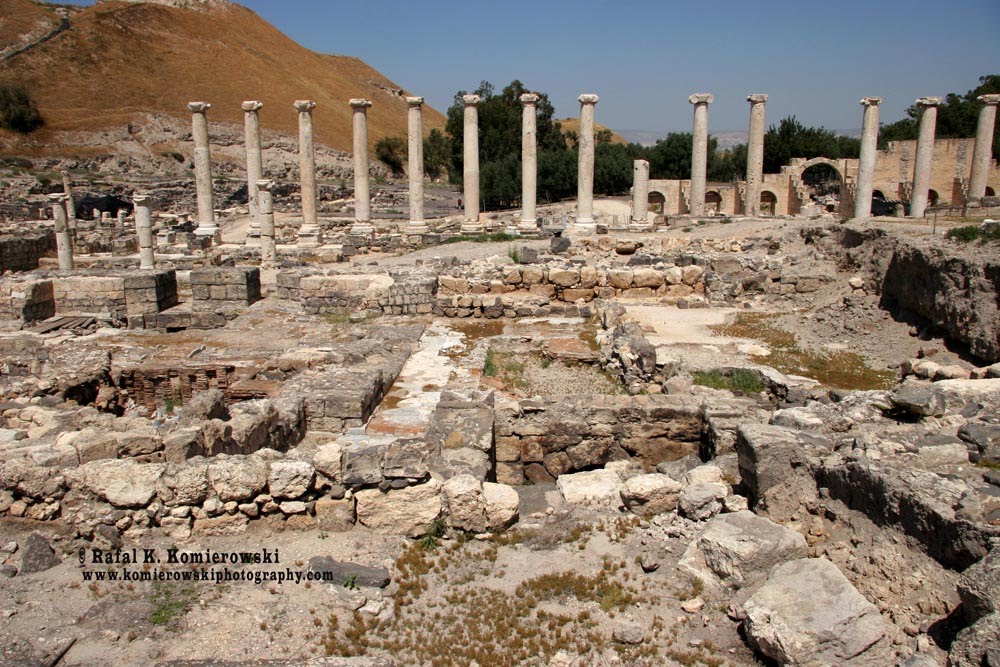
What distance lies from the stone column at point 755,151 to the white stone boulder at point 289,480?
29.3 m

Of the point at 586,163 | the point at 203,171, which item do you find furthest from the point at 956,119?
the point at 203,171

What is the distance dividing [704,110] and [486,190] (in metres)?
20.8

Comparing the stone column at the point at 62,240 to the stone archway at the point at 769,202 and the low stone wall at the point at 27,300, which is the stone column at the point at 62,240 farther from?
the stone archway at the point at 769,202

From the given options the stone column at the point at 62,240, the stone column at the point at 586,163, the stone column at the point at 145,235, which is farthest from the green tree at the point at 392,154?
the stone column at the point at 145,235

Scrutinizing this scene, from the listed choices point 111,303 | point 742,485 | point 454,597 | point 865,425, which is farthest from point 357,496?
point 111,303

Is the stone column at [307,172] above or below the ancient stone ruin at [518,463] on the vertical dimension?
above

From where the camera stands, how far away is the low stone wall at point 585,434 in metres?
9.22

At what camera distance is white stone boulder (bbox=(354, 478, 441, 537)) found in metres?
6.13

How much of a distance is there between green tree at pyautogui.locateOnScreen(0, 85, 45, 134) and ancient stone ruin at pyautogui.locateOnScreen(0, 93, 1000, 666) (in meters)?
53.4

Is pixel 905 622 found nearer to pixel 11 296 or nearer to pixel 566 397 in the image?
pixel 566 397

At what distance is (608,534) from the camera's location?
20.3 ft

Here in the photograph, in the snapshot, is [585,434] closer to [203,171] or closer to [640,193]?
[640,193]

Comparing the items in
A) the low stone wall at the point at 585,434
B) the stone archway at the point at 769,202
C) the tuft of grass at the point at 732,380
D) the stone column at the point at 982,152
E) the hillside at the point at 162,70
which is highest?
the hillside at the point at 162,70

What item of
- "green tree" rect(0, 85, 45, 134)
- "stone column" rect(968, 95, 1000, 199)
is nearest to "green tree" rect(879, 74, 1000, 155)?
"stone column" rect(968, 95, 1000, 199)
